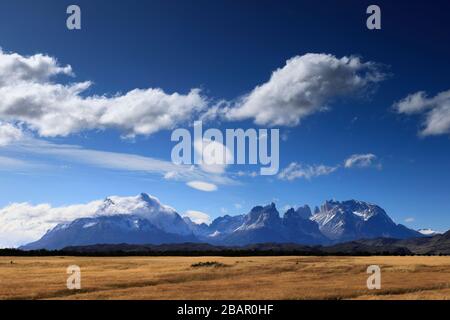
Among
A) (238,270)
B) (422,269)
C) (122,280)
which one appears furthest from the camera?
(422,269)

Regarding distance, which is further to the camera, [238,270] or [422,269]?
[422,269]
